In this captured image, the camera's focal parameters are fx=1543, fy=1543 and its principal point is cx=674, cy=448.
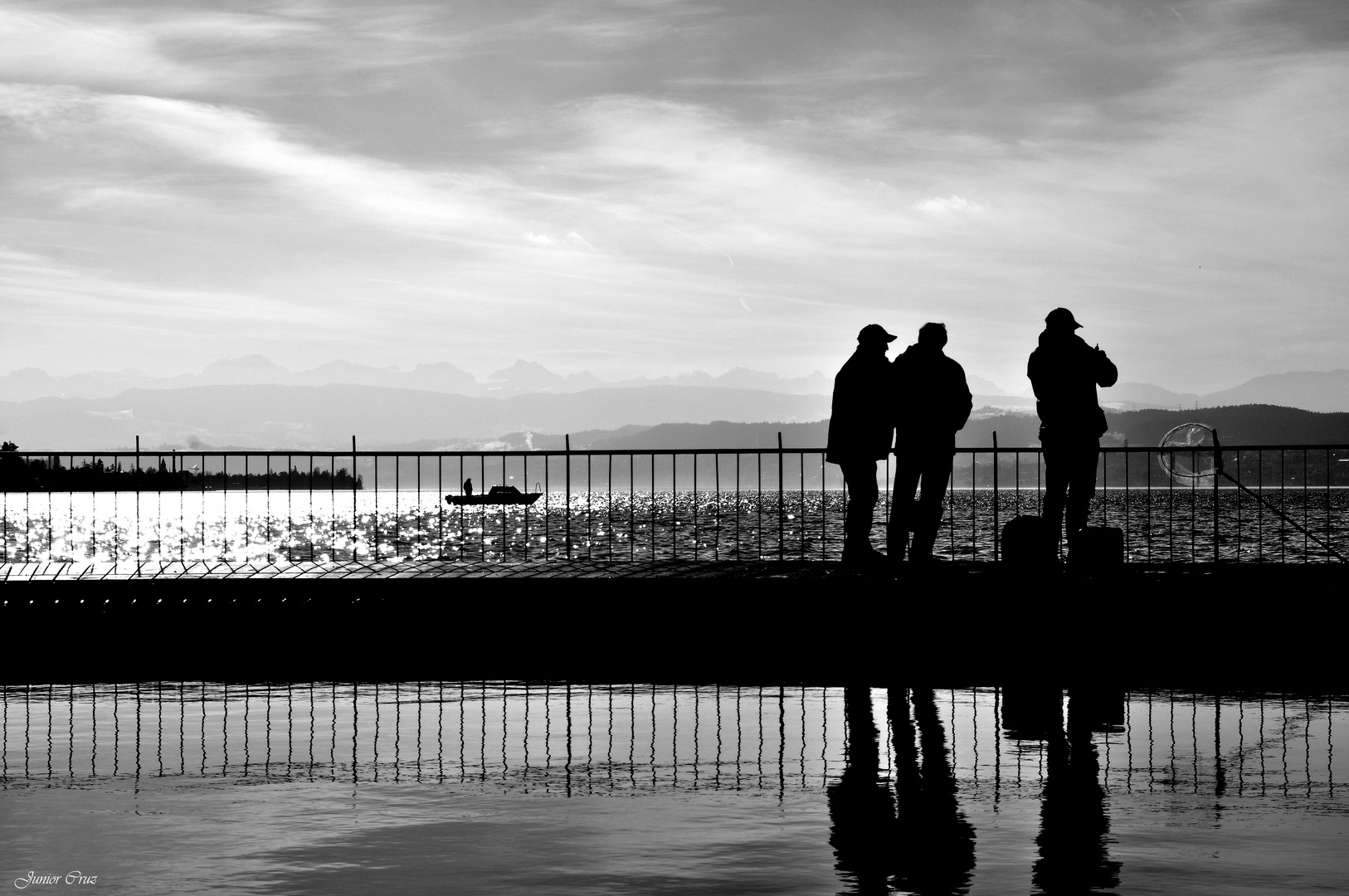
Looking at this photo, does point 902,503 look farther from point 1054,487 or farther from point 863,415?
point 1054,487

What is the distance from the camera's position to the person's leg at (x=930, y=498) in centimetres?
1257

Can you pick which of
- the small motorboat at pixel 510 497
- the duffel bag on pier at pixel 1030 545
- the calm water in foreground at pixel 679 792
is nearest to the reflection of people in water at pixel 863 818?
the calm water in foreground at pixel 679 792

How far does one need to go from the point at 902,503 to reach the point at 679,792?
669cm

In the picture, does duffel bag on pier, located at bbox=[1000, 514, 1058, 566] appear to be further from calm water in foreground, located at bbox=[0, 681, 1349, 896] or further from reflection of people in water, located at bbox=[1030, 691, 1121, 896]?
reflection of people in water, located at bbox=[1030, 691, 1121, 896]

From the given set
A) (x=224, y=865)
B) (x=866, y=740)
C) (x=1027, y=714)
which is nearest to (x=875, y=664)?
(x=1027, y=714)

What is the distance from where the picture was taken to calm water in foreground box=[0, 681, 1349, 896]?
5.21 m

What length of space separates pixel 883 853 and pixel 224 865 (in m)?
2.30

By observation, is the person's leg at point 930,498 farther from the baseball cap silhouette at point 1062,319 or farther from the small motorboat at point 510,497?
the small motorboat at point 510,497

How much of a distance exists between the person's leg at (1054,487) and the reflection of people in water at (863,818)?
462 centimetres

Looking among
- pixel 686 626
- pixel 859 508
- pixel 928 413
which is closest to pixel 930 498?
pixel 928 413

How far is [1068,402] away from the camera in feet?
40.2

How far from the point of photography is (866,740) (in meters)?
7.98

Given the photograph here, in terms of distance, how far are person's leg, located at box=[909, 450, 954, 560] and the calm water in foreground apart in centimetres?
285
